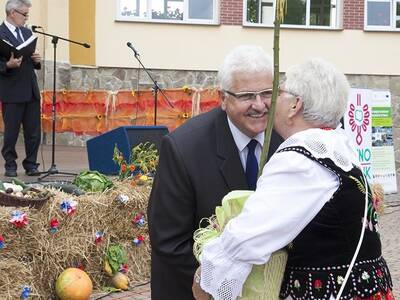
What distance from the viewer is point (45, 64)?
16188 mm

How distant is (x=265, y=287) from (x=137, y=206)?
11.9 ft

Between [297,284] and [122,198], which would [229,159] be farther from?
[122,198]

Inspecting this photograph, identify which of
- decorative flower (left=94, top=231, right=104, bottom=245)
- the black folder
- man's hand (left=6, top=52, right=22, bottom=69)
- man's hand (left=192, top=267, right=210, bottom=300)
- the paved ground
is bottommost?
the paved ground

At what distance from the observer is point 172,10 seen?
17375mm

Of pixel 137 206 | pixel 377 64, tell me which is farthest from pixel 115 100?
pixel 137 206

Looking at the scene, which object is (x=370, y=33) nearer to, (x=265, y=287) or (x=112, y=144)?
(x=112, y=144)

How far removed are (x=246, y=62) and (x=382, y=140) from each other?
840cm

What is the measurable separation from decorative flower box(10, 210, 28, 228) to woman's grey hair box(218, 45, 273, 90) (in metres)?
2.46

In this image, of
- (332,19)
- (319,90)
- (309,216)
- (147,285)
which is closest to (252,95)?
(319,90)

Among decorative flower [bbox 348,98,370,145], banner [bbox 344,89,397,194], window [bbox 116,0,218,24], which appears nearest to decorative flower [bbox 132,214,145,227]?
banner [bbox 344,89,397,194]

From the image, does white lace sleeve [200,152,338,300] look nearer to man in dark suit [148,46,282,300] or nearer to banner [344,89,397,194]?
man in dark suit [148,46,282,300]

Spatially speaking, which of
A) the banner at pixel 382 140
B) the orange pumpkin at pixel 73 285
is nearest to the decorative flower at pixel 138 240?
the orange pumpkin at pixel 73 285

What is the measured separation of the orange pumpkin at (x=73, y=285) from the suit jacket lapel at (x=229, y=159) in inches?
102

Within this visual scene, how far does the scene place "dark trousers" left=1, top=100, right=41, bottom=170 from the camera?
9.08 meters
